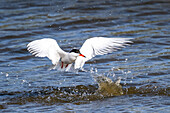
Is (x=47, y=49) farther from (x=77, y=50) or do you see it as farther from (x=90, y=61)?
(x=90, y=61)

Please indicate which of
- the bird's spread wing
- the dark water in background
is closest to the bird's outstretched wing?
the bird's spread wing

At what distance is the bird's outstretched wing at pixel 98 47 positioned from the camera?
617 cm

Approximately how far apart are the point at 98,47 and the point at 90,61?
7.75 ft

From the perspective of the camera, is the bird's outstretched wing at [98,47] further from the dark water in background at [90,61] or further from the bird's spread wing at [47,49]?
the dark water in background at [90,61]

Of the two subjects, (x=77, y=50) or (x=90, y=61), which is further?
(x=90, y=61)

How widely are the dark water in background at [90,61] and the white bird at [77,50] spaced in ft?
2.11

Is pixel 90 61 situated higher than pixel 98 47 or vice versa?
pixel 98 47

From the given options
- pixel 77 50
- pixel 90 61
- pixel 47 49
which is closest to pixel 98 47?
pixel 77 50

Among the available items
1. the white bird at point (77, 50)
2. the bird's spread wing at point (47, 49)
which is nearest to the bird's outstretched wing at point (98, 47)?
the white bird at point (77, 50)

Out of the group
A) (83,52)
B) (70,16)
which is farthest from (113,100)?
(70,16)

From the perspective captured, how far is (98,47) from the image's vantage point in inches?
248

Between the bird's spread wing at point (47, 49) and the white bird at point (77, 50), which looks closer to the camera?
the white bird at point (77, 50)

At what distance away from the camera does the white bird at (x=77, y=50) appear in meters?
6.18

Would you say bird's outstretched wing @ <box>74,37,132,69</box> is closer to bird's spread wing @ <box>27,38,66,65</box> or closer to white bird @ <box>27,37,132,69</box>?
white bird @ <box>27,37,132,69</box>
